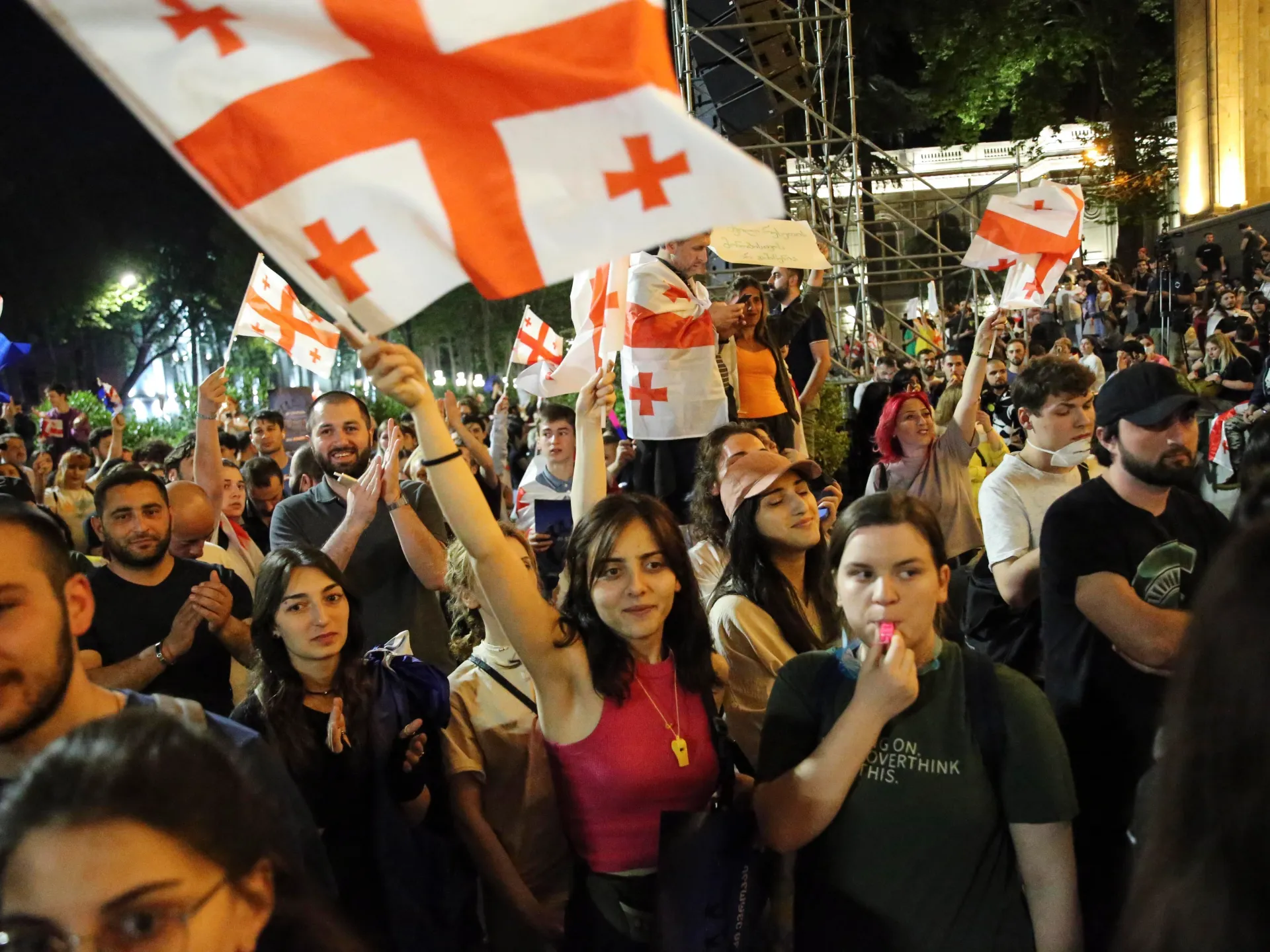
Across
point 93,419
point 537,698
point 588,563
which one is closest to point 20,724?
point 537,698

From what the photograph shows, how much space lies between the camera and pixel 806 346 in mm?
8375

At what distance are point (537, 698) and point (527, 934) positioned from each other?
72cm

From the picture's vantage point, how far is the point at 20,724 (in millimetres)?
1918

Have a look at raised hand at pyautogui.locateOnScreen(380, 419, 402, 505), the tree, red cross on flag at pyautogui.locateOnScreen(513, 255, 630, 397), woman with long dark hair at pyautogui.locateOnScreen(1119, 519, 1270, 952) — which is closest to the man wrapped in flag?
red cross on flag at pyautogui.locateOnScreen(513, 255, 630, 397)

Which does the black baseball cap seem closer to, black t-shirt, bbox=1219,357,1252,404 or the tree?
black t-shirt, bbox=1219,357,1252,404

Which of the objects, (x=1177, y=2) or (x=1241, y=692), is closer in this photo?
(x=1241, y=692)

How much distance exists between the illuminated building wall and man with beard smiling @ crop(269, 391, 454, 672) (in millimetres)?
24095

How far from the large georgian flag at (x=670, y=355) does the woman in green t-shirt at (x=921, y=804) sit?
340 centimetres

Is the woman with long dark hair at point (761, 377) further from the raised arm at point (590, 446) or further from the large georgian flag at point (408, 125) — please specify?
the large georgian flag at point (408, 125)

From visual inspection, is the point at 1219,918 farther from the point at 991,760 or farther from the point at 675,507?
the point at 675,507

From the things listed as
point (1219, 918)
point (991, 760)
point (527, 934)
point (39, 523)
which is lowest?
point (527, 934)

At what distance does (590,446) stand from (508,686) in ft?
2.91

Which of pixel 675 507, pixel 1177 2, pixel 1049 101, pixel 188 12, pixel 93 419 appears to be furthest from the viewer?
pixel 1049 101

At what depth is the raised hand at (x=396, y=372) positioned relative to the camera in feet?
7.57
